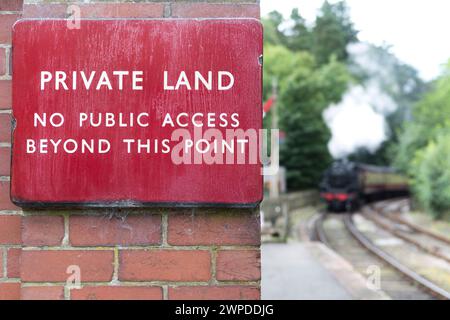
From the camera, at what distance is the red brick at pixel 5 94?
1968mm

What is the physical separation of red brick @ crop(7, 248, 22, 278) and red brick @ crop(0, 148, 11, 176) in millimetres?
280

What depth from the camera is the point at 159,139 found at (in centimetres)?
183

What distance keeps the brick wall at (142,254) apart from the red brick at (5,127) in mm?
306

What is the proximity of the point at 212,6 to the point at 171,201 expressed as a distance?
69cm

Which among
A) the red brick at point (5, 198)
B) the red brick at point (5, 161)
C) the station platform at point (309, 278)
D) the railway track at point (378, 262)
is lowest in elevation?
the railway track at point (378, 262)

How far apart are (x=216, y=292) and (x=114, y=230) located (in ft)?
1.32

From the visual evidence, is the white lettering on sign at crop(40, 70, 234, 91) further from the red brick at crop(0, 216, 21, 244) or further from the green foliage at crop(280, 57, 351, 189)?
the green foliage at crop(280, 57, 351, 189)

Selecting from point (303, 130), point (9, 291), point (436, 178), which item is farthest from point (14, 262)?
point (303, 130)

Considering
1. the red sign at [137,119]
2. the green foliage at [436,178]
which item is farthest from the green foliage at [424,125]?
the red sign at [137,119]

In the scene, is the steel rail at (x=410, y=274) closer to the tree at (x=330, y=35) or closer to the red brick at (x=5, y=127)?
the red brick at (x=5, y=127)

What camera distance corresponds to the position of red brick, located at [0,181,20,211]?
1.96 meters

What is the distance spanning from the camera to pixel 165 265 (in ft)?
6.01

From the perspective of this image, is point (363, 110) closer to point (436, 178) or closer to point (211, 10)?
point (436, 178)
